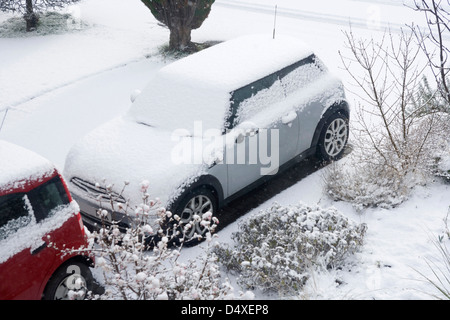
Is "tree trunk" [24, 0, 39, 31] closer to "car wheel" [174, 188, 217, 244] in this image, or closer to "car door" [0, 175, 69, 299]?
"car wheel" [174, 188, 217, 244]

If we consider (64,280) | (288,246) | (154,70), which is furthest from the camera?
(154,70)

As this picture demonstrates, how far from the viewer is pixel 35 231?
4273mm

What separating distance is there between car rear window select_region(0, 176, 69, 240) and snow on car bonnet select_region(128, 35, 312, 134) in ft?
6.14

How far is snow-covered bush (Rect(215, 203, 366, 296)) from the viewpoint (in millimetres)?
4676

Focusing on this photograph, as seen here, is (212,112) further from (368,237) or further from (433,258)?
(433,258)

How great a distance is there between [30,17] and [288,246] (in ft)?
34.6

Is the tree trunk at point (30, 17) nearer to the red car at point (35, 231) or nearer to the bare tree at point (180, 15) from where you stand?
the bare tree at point (180, 15)

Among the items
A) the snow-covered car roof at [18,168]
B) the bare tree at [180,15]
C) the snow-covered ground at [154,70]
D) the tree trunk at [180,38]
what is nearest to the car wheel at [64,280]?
the snow-covered car roof at [18,168]

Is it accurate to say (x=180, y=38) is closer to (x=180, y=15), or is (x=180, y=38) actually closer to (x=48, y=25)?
(x=180, y=15)

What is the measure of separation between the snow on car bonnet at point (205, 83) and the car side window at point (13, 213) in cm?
220

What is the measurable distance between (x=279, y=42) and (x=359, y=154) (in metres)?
1.94

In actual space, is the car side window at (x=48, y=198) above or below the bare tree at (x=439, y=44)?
below

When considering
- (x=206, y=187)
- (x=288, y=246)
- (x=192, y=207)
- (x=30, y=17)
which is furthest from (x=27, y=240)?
(x=30, y=17)

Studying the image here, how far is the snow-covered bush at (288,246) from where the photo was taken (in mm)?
4676
